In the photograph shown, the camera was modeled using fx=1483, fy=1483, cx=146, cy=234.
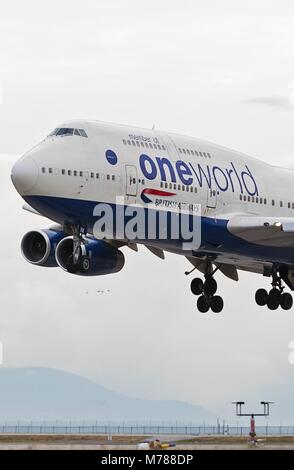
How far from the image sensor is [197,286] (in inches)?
2630

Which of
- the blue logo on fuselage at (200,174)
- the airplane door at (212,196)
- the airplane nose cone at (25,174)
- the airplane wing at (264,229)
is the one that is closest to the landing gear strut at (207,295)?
the airplane wing at (264,229)

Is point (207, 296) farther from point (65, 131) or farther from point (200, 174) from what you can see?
point (65, 131)

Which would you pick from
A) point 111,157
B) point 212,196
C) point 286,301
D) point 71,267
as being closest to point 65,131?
point 111,157

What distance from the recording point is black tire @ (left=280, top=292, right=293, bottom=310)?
221ft

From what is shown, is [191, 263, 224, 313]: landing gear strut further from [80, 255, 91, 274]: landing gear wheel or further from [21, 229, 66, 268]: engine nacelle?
[80, 255, 91, 274]: landing gear wheel

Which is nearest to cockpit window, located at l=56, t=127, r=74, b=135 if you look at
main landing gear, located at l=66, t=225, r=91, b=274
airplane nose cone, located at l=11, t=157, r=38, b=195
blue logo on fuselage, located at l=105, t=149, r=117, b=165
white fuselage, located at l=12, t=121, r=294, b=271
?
white fuselage, located at l=12, t=121, r=294, b=271

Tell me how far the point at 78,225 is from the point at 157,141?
5026 millimetres

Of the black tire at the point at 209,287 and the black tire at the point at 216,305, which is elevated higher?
the black tire at the point at 209,287

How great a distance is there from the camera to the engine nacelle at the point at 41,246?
6438 centimetres

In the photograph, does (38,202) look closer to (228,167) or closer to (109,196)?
(109,196)

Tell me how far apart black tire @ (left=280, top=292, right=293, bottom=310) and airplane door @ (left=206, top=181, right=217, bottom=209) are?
26.4 ft

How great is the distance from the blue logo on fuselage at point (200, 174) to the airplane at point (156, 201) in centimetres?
5

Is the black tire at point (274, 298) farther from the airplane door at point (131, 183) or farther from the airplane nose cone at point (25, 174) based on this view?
the airplane nose cone at point (25, 174)

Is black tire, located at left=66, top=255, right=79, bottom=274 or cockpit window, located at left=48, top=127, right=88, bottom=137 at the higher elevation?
cockpit window, located at left=48, top=127, right=88, bottom=137
